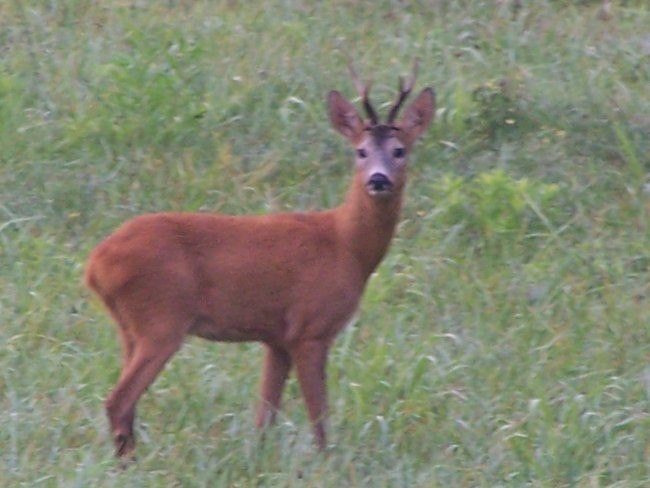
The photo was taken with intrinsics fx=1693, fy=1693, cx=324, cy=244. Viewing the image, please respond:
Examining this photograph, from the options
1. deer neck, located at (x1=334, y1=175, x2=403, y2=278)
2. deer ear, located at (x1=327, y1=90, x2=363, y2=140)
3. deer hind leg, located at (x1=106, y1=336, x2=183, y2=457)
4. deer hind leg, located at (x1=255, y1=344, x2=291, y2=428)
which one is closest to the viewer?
deer hind leg, located at (x1=106, y1=336, x2=183, y2=457)

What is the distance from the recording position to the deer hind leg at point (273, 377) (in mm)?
6613

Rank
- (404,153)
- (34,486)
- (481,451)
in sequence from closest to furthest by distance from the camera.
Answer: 1. (34,486)
2. (481,451)
3. (404,153)

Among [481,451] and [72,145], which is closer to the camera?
[481,451]

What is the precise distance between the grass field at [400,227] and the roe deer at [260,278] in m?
0.24

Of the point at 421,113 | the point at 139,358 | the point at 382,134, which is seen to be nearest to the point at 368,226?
the point at 382,134

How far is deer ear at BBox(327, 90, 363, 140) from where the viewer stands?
704 cm

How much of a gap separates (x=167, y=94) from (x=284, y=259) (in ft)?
9.17

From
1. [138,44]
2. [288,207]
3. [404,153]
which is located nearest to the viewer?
[404,153]

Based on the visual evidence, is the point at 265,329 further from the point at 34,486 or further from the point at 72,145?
the point at 72,145

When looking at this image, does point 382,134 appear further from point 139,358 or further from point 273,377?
point 139,358

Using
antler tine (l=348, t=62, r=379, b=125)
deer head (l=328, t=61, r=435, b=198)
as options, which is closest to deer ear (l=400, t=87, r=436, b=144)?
deer head (l=328, t=61, r=435, b=198)

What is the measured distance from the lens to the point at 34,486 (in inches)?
221

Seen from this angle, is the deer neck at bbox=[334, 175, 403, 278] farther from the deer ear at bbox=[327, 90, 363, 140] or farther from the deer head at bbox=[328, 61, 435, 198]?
the deer ear at bbox=[327, 90, 363, 140]

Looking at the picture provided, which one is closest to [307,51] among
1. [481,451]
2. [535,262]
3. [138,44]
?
[138,44]
